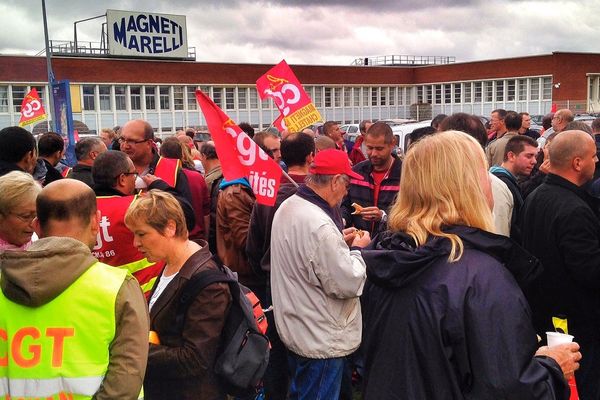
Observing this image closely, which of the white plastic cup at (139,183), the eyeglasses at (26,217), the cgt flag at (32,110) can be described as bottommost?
the eyeglasses at (26,217)

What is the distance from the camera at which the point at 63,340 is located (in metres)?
2.45

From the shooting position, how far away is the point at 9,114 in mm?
Answer: 34031

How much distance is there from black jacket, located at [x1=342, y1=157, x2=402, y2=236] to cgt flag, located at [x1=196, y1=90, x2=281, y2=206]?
1.60 metres

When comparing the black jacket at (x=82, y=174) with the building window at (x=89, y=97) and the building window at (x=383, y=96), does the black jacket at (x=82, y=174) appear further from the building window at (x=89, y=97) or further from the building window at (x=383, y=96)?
the building window at (x=383, y=96)

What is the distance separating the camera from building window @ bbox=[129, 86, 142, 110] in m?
39.0

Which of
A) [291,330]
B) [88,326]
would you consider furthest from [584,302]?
[88,326]

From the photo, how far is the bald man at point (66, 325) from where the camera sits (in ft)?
7.99

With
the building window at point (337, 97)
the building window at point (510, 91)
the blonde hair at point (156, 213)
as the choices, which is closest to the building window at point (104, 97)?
the building window at point (337, 97)

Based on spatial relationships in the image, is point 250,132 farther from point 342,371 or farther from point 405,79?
point 405,79

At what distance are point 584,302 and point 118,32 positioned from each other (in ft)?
140

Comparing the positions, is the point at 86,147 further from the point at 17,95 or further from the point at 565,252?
the point at 17,95

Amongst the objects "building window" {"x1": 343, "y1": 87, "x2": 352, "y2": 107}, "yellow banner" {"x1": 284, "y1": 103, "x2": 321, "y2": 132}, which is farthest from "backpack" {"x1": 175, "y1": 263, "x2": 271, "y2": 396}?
"building window" {"x1": 343, "y1": 87, "x2": 352, "y2": 107}

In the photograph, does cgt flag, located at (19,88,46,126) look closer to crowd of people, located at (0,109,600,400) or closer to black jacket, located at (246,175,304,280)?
crowd of people, located at (0,109,600,400)

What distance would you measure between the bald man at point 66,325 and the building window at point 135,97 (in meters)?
38.0
